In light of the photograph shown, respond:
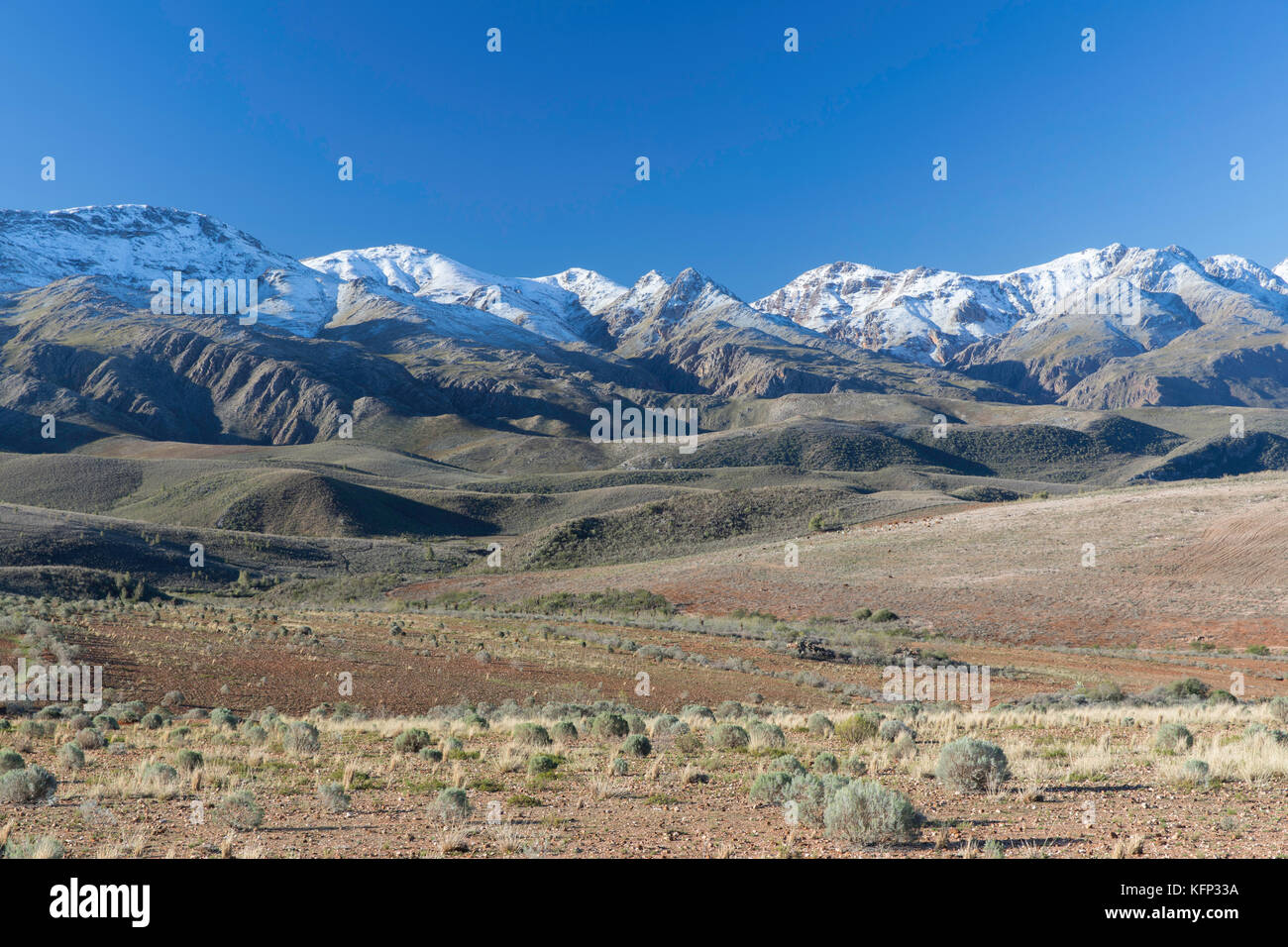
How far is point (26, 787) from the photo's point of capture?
337 inches

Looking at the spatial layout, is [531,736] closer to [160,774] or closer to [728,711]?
[160,774]

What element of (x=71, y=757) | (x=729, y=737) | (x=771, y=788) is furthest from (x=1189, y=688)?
(x=71, y=757)

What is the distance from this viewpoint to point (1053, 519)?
171 ft

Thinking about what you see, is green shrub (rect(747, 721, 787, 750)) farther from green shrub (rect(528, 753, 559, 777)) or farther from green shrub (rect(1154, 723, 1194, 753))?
green shrub (rect(1154, 723, 1194, 753))

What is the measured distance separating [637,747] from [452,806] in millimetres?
4245

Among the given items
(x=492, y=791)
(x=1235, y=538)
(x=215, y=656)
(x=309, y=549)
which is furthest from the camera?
(x=309, y=549)

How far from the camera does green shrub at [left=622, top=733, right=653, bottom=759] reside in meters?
11.8

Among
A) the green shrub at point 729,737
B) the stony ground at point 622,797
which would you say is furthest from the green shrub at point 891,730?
the green shrub at point 729,737

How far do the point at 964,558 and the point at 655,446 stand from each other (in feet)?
317

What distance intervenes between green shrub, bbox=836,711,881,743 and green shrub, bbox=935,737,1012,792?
4.23 meters

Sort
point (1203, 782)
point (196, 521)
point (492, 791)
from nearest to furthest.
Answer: point (1203, 782) < point (492, 791) < point (196, 521)

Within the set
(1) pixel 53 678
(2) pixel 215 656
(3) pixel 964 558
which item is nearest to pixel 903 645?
(3) pixel 964 558

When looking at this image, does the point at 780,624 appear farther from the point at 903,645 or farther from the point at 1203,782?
the point at 1203,782
